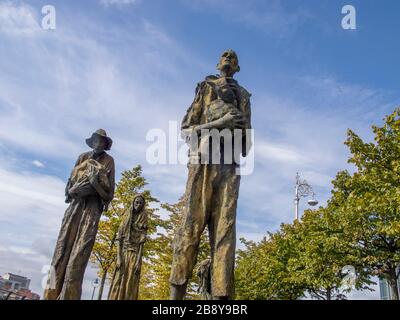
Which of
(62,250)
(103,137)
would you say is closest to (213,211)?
(62,250)

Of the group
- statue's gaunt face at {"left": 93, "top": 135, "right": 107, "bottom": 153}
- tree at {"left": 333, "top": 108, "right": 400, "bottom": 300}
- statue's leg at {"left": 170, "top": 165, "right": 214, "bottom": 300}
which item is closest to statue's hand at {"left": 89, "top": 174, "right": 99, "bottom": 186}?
statue's gaunt face at {"left": 93, "top": 135, "right": 107, "bottom": 153}

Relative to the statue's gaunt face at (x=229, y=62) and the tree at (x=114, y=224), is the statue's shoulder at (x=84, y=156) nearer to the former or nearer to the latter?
the statue's gaunt face at (x=229, y=62)

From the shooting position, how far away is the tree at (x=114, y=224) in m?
22.9

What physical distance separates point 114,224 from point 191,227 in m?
19.0

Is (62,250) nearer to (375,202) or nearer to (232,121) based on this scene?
A: (232,121)

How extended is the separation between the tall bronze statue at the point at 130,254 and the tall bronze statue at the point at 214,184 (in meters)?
6.42

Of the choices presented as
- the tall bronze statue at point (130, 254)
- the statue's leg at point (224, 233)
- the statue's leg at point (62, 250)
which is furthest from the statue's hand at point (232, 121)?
the tall bronze statue at point (130, 254)

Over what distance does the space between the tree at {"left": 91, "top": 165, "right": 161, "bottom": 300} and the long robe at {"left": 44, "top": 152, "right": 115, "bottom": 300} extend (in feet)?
51.1

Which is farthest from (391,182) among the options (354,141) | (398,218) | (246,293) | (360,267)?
(246,293)

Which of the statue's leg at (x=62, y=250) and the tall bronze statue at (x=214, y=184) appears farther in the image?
the statue's leg at (x=62, y=250)

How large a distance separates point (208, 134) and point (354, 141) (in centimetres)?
1502

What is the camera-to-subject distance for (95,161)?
22.2 ft

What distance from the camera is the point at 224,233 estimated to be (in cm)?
464
